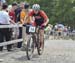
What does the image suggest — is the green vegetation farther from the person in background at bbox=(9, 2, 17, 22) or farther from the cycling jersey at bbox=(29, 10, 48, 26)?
the cycling jersey at bbox=(29, 10, 48, 26)

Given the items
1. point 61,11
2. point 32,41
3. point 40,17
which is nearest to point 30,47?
point 32,41

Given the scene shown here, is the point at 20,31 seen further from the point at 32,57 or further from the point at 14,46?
the point at 32,57

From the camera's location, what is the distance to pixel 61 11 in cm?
6003

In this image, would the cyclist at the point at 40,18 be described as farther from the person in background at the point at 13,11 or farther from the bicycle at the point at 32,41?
the person in background at the point at 13,11

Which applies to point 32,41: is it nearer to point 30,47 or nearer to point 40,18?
point 30,47

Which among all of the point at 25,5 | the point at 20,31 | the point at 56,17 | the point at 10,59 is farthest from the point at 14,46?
the point at 56,17

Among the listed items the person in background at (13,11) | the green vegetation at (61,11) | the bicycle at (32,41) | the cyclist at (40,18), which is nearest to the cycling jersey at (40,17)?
the cyclist at (40,18)

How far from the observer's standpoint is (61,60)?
13.7 metres

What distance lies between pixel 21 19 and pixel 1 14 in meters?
2.20

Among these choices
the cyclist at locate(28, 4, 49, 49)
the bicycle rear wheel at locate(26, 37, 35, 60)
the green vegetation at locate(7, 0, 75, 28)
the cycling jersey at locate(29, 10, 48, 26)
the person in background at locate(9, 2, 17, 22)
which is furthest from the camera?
the green vegetation at locate(7, 0, 75, 28)

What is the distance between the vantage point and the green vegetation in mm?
59875

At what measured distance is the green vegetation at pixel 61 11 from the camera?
59875 millimetres

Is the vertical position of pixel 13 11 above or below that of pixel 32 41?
above

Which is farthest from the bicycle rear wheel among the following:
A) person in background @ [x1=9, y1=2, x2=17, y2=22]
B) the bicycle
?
person in background @ [x1=9, y1=2, x2=17, y2=22]
